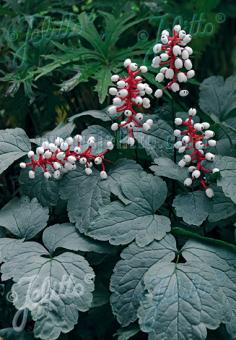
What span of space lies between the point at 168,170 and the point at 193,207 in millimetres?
125

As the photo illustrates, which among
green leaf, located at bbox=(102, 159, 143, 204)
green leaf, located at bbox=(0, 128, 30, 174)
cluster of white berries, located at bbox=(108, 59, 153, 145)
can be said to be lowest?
green leaf, located at bbox=(102, 159, 143, 204)

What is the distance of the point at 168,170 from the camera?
1.48 meters

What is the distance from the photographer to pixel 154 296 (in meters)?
1.26

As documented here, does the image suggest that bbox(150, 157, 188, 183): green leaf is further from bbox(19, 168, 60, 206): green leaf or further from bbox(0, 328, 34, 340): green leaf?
bbox(0, 328, 34, 340): green leaf

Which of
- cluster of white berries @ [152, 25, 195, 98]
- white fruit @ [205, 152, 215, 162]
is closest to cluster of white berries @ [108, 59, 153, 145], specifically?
cluster of white berries @ [152, 25, 195, 98]

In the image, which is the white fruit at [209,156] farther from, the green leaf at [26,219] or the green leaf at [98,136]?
the green leaf at [26,219]

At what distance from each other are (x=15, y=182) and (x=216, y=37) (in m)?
1.23

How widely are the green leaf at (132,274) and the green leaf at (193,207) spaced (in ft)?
0.25

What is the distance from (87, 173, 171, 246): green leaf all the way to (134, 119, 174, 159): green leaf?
0.11 m

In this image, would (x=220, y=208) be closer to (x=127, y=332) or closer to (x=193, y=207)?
(x=193, y=207)

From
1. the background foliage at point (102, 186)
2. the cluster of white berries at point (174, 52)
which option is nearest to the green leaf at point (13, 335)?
the background foliage at point (102, 186)

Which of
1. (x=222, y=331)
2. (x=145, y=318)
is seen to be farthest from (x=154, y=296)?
(x=222, y=331)

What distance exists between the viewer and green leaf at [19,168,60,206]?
1530mm

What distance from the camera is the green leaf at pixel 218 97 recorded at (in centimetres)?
178
